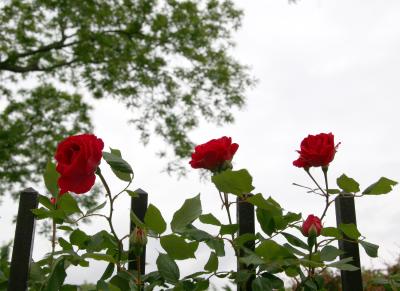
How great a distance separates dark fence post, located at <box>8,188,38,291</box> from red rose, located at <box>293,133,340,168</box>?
1039 millimetres

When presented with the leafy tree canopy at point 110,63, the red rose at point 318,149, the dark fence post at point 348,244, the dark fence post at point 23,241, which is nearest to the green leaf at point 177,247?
the red rose at point 318,149

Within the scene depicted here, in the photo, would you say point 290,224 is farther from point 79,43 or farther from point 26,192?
point 79,43

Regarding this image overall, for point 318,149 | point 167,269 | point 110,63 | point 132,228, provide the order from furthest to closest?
point 110,63 < point 132,228 < point 318,149 < point 167,269

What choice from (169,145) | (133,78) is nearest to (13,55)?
(133,78)

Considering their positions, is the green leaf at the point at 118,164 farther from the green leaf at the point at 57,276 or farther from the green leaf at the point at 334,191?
the green leaf at the point at 334,191

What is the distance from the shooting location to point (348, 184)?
4.94 feet

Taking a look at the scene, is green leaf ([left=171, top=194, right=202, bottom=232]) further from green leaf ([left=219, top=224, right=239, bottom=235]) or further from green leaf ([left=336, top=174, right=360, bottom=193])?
green leaf ([left=336, top=174, right=360, bottom=193])

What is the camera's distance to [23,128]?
8.95m

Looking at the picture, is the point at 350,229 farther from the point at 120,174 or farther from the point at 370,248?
the point at 120,174

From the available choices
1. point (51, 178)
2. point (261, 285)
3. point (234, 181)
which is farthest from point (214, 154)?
point (51, 178)

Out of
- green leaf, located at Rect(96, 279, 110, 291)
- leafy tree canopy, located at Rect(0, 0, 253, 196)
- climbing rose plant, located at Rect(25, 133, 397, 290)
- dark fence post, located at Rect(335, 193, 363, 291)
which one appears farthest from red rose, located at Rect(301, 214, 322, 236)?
leafy tree canopy, located at Rect(0, 0, 253, 196)

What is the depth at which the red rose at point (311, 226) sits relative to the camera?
4.73 feet

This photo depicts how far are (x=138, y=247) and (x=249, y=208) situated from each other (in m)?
0.64

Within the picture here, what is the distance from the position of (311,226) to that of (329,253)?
10 centimetres
